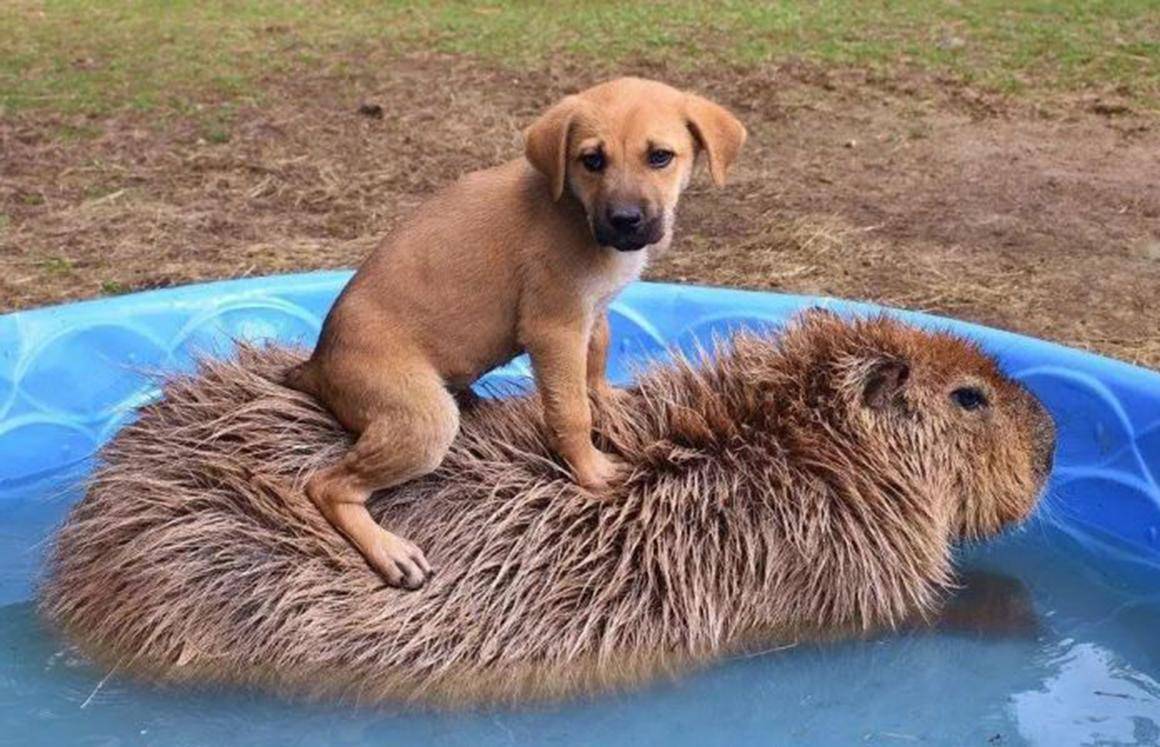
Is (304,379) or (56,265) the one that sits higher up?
(304,379)

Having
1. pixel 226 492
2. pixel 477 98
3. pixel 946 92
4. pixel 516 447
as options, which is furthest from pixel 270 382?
pixel 946 92

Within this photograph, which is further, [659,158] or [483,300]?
[483,300]

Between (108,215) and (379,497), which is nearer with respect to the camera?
(379,497)

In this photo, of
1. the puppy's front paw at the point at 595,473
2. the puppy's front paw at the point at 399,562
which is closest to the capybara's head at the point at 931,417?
the puppy's front paw at the point at 595,473

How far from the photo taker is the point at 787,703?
3.68 metres

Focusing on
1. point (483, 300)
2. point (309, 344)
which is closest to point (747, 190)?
point (309, 344)

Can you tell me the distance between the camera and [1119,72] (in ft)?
29.6

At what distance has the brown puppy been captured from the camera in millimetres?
3406

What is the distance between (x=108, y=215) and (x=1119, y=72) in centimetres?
572

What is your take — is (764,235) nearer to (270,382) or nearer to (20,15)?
(270,382)

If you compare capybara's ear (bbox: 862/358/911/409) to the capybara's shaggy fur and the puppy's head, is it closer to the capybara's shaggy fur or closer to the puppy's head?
the capybara's shaggy fur

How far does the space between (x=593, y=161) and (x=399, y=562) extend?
101 centimetres

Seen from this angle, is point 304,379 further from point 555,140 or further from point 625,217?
point 625,217

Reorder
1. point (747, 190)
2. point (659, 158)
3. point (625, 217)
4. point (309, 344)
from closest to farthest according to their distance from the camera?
point (625, 217), point (659, 158), point (309, 344), point (747, 190)
